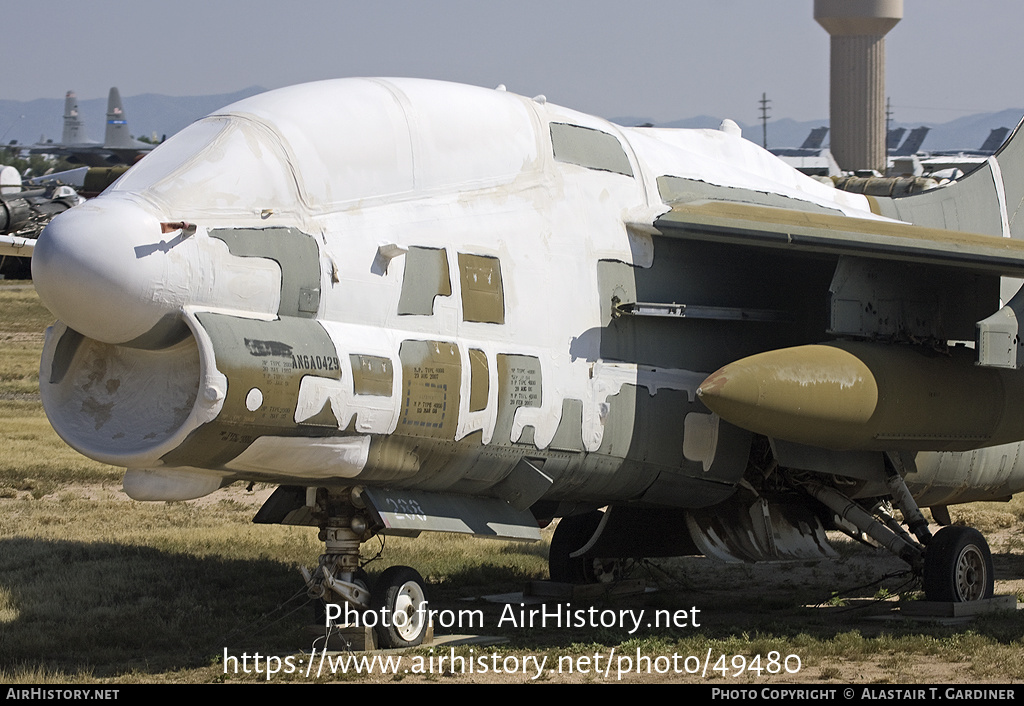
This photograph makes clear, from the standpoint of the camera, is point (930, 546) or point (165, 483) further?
point (930, 546)

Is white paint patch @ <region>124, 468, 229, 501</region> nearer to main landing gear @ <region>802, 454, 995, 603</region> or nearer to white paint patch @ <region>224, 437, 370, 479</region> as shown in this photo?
white paint patch @ <region>224, 437, 370, 479</region>

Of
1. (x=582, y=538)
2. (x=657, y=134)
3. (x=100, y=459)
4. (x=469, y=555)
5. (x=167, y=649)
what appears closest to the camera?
(x=100, y=459)

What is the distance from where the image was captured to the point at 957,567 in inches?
464

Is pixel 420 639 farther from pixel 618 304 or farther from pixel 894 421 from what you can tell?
pixel 894 421

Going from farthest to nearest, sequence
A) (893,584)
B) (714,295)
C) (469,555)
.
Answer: (469,555) → (893,584) → (714,295)

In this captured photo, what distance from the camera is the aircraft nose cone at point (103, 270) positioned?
7766mm

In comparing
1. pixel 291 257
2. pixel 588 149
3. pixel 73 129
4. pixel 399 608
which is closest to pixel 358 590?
pixel 399 608

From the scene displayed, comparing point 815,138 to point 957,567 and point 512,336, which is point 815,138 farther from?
point 512,336

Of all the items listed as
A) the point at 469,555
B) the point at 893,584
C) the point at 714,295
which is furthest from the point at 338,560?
the point at 893,584

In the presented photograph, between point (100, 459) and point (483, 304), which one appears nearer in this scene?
point (100, 459)

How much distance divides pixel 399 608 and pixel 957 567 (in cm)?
543

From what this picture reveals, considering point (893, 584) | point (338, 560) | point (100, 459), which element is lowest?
point (893, 584)

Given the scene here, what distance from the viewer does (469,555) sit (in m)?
16.2

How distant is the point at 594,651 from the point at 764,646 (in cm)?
133
